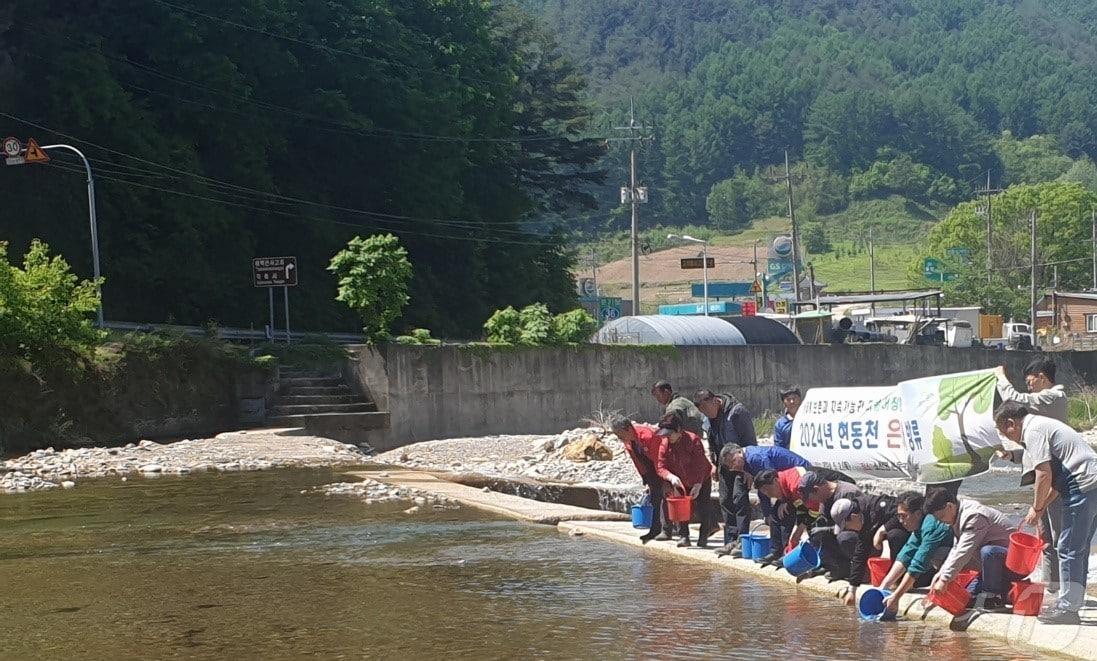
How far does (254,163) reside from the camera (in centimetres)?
4656

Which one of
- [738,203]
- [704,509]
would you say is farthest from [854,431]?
[738,203]

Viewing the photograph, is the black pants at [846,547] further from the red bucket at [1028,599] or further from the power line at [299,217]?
the power line at [299,217]

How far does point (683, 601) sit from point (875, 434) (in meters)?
2.47

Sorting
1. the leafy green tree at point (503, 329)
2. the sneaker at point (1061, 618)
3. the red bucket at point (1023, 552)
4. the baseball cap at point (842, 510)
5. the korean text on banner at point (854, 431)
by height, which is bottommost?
the sneaker at point (1061, 618)

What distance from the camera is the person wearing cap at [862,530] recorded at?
1166 cm

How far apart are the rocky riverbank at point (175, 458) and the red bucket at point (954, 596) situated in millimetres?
18009

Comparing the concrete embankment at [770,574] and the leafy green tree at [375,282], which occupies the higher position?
the leafy green tree at [375,282]

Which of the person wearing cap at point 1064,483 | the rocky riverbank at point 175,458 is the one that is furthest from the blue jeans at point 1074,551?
the rocky riverbank at point 175,458

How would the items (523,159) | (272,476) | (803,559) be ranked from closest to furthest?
(803,559)
(272,476)
(523,159)

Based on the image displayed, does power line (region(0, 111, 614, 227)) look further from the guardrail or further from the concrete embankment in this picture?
the concrete embankment

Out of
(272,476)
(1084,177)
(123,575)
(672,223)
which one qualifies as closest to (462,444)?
(272,476)

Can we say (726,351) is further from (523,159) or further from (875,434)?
(875,434)

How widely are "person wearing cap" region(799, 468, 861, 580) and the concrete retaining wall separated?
78.2 ft

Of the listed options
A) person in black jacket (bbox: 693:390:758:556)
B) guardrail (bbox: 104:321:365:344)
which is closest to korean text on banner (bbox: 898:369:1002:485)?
person in black jacket (bbox: 693:390:758:556)
